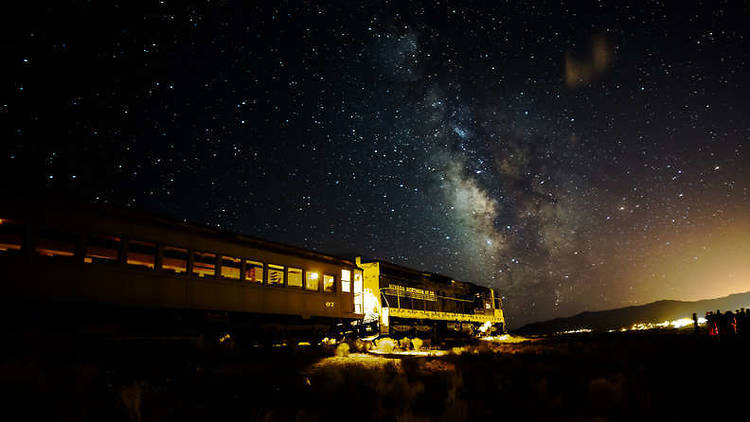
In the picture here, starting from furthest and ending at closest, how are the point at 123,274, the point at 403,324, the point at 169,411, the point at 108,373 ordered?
the point at 403,324 < the point at 123,274 < the point at 108,373 < the point at 169,411

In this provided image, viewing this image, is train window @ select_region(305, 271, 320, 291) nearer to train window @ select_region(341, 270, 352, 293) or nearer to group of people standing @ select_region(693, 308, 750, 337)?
train window @ select_region(341, 270, 352, 293)

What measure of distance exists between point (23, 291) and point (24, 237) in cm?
115

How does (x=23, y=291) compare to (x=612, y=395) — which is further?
(x=23, y=291)

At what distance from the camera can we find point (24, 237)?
834 centimetres

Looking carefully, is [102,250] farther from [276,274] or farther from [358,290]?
[358,290]

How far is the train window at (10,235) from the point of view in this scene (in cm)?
816

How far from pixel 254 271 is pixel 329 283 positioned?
3.49 metres

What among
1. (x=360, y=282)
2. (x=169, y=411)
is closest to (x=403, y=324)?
(x=360, y=282)

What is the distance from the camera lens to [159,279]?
10.3 meters

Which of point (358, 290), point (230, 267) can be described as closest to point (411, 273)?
point (358, 290)

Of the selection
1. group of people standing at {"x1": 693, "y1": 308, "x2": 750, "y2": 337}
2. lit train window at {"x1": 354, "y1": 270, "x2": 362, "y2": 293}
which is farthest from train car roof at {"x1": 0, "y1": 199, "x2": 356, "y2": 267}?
group of people standing at {"x1": 693, "y1": 308, "x2": 750, "y2": 337}

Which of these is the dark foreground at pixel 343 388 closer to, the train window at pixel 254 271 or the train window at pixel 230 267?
the train window at pixel 230 267

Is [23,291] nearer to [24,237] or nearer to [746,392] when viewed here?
[24,237]

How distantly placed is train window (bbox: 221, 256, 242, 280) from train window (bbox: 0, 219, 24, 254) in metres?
4.73
